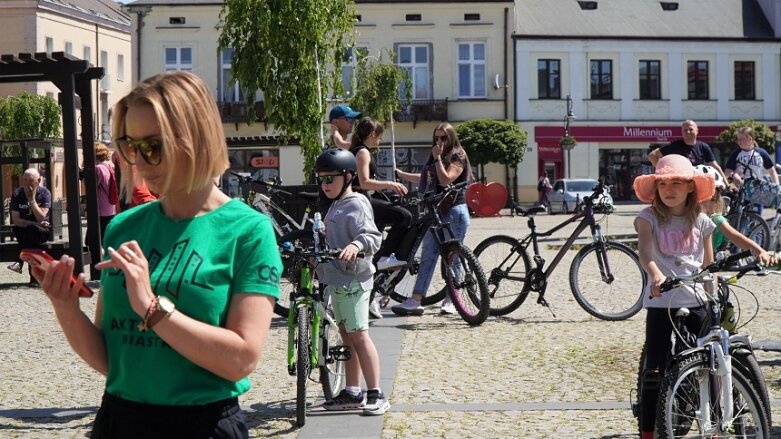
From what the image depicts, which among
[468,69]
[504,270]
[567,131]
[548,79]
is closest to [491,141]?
[567,131]

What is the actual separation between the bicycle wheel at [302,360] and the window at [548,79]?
4776 centimetres

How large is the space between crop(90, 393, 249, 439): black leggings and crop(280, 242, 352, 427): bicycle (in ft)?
11.7

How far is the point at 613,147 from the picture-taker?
54.4 meters

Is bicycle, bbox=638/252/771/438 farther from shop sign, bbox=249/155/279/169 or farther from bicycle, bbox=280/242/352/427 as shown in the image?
shop sign, bbox=249/155/279/169

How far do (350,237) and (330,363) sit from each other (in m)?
0.68

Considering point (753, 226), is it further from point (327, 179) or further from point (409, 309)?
point (327, 179)

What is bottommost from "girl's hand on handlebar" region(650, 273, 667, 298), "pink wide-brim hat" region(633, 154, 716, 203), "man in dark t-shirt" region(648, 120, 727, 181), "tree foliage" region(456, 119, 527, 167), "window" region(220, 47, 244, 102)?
"girl's hand on handlebar" region(650, 273, 667, 298)

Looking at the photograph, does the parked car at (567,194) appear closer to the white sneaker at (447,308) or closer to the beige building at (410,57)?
the beige building at (410,57)

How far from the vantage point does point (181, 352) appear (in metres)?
2.49

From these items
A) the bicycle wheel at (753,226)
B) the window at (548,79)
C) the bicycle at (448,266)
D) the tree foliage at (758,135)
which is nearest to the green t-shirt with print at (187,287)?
the bicycle at (448,266)

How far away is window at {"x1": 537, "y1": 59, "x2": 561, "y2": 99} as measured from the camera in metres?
53.4

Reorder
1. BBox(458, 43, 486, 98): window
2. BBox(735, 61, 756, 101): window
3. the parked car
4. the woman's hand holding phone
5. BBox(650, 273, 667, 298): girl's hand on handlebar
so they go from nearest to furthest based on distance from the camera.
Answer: the woman's hand holding phone < BBox(650, 273, 667, 298): girl's hand on handlebar < the parked car < BBox(458, 43, 486, 98): window < BBox(735, 61, 756, 101): window

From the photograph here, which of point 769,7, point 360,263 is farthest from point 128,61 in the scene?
point 360,263

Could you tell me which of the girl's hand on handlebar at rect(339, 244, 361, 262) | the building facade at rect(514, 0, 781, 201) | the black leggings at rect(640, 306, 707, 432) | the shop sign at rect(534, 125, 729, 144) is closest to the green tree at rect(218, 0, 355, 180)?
the girl's hand on handlebar at rect(339, 244, 361, 262)
